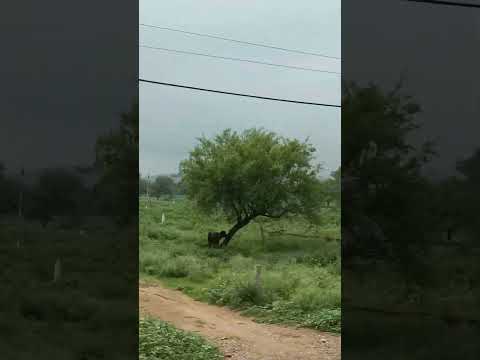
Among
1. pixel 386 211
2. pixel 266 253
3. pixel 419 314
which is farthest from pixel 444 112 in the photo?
pixel 266 253

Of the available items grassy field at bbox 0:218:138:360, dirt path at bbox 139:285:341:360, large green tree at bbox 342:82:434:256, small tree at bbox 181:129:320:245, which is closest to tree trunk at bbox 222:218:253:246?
small tree at bbox 181:129:320:245

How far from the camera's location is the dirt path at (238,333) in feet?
20.0

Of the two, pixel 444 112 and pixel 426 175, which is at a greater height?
pixel 444 112

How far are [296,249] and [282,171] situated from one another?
1.60 meters

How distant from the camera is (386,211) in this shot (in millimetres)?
3076

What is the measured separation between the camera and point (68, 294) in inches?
106

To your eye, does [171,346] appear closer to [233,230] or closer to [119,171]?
[119,171]

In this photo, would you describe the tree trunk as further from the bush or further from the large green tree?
the large green tree

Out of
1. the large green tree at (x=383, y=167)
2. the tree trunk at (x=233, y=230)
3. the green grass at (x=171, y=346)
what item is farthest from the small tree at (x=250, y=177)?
the large green tree at (x=383, y=167)

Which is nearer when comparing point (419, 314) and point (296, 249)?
point (419, 314)

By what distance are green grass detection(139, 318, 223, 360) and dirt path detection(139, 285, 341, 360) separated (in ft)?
1.08

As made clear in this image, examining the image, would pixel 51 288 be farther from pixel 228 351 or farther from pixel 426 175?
pixel 228 351

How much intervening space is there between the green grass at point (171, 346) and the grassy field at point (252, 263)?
1.68m

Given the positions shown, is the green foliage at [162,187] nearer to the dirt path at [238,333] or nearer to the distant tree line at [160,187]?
the distant tree line at [160,187]
